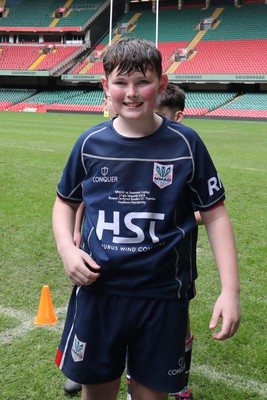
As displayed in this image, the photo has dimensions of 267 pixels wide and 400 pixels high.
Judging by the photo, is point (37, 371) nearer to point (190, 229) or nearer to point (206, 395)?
point (206, 395)

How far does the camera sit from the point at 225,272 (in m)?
1.95

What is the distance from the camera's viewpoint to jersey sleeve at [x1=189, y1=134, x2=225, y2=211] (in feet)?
6.40

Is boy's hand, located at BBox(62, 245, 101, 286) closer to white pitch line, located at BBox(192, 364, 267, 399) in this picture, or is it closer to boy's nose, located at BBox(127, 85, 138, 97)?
boy's nose, located at BBox(127, 85, 138, 97)

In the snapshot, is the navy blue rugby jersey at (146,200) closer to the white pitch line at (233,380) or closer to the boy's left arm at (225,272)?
the boy's left arm at (225,272)

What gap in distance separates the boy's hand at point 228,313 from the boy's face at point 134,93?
76 centimetres

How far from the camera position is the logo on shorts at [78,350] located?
2018 mm

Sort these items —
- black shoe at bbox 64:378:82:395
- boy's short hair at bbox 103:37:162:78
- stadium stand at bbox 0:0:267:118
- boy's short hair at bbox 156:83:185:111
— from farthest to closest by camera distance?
stadium stand at bbox 0:0:267:118 → boy's short hair at bbox 156:83:185:111 → black shoe at bbox 64:378:82:395 → boy's short hair at bbox 103:37:162:78

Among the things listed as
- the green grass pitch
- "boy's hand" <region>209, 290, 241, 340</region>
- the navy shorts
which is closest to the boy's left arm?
"boy's hand" <region>209, 290, 241, 340</region>

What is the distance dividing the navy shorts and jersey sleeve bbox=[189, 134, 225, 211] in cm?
41

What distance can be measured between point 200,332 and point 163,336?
1739 mm

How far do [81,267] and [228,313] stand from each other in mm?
584

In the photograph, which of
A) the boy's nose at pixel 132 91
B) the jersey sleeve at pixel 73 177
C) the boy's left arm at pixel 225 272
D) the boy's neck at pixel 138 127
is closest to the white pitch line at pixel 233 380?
the boy's left arm at pixel 225 272

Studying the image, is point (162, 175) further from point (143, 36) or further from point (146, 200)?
point (143, 36)

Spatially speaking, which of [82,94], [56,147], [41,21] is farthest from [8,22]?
[56,147]
